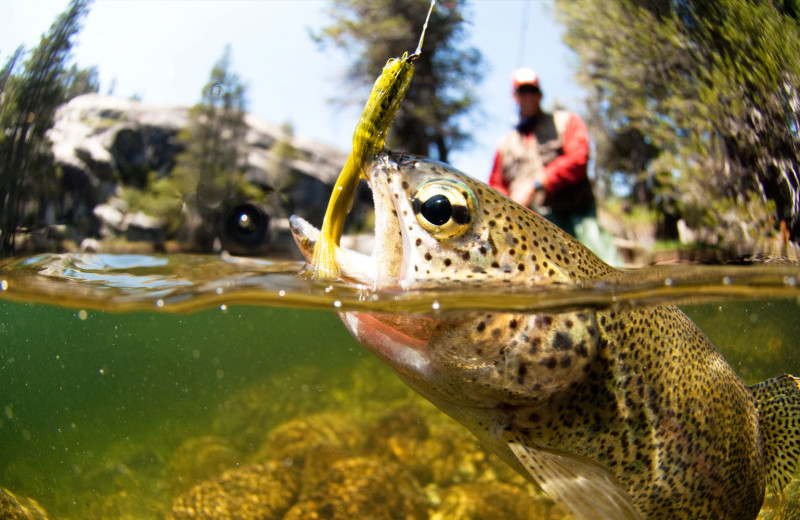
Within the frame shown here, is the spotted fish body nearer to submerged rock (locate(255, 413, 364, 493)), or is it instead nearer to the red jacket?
the red jacket

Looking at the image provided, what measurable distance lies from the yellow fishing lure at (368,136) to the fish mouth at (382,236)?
52 mm

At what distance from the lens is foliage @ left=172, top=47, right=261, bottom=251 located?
5512 mm

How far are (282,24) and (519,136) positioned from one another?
2757 mm

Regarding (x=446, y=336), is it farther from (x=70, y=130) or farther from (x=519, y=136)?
(x=70, y=130)

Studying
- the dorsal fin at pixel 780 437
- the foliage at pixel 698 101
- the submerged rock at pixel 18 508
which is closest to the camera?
the dorsal fin at pixel 780 437

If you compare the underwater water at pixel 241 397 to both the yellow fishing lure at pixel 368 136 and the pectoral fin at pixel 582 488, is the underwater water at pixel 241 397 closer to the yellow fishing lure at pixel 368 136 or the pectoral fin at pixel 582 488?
the yellow fishing lure at pixel 368 136

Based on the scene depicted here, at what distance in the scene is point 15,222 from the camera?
473 centimetres

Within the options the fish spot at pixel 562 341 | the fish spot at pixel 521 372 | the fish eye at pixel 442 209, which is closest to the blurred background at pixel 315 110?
the fish spot at pixel 562 341

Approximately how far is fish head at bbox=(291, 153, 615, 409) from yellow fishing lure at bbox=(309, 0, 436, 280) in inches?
3.8

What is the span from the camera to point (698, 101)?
4.28 metres

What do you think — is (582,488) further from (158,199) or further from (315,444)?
(158,199)

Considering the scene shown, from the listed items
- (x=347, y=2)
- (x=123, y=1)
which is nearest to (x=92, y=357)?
(x=123, y=1)

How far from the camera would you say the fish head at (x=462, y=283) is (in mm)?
2051

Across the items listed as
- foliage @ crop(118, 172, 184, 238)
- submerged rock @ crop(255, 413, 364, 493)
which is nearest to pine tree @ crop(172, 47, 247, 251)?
foliage @ crop(118, 172, 184, 238)
